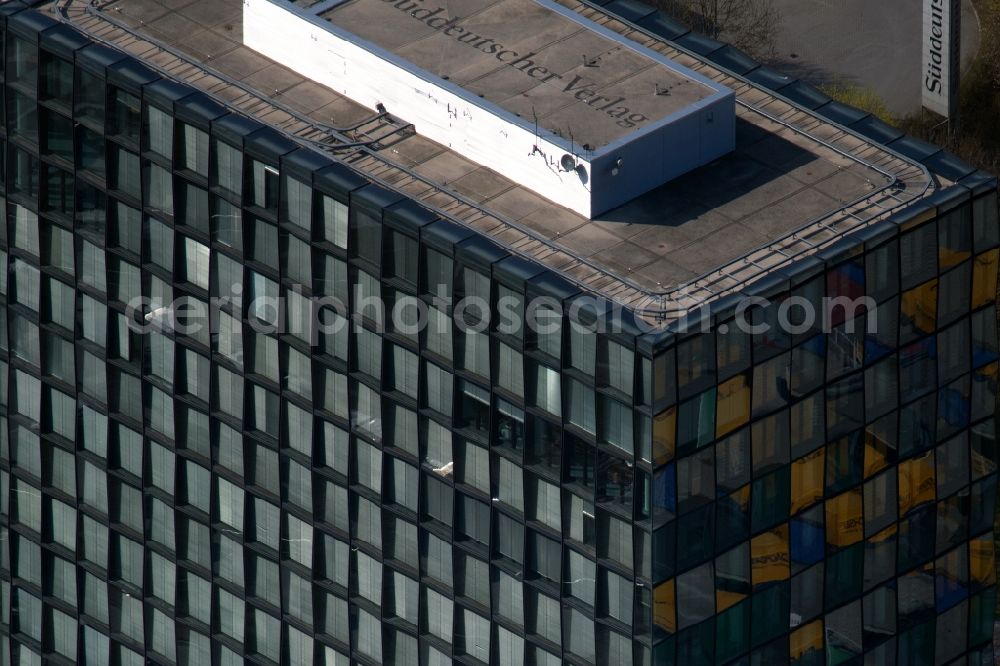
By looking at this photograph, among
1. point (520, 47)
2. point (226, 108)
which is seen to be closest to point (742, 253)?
point (520, 47)

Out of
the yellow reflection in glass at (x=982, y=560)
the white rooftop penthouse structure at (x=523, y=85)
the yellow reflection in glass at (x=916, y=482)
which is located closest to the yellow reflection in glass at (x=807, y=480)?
the yellow reflection in glass at (x=916, y=482)

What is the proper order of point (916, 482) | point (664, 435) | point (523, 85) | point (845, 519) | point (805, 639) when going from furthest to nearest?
point (916, 482) → point (805, 639) → point (523, 85) → point (845, 519) → point (664, 435)

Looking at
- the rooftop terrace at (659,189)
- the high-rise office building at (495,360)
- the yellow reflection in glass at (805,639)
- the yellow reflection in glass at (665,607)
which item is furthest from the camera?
the yellow reflection in glass at (805,639)

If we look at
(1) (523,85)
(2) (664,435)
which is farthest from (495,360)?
(1) (523,85)

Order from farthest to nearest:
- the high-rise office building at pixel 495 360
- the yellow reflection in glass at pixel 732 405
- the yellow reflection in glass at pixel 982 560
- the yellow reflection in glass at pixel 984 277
Answer: 1. the yellow reflection in glass at pixel 982 560
2. the yellow reflection in glass at pixel 984 277
3. the high-rise office building at pixel 495 360
4. the yellow reflection in glass at pixel 732 405

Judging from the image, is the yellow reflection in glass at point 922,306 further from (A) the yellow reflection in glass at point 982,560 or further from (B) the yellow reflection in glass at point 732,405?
(A) the yellow reflection in glass at point 982,560

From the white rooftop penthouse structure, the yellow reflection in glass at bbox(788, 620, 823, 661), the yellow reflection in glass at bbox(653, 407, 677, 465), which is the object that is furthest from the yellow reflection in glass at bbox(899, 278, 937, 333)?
the yellow reflection in glass at bbox(788, 620, 823, 661)

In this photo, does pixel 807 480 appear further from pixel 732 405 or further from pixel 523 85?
pixel 523 85
